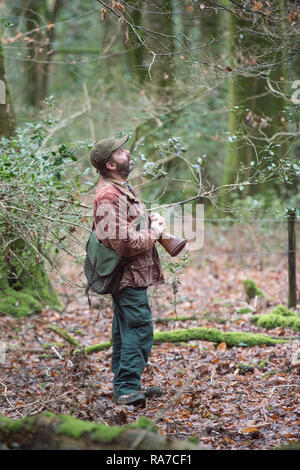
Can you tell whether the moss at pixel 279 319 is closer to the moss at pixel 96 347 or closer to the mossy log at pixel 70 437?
the moss at pixel 96 347

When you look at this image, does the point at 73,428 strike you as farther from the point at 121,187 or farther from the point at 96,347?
the point at 96,347

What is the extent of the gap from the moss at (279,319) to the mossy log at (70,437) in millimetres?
4409

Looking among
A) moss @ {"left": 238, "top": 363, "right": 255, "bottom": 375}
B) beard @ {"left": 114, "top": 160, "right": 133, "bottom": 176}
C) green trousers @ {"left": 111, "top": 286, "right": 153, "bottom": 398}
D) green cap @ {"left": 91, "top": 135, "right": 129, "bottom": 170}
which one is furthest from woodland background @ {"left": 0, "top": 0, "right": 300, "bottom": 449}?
beard @ {"left": 114, "top": 160, "right": 133, "bottom": 176}

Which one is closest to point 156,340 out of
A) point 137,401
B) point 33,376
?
point 33,376

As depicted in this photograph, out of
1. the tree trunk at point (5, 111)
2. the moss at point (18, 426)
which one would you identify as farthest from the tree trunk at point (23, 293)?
the moss at point (18, 426)

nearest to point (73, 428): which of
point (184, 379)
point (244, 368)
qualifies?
point (184, 379)

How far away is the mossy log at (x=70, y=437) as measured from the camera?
2520 mm

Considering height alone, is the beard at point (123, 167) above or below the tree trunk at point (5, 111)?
below

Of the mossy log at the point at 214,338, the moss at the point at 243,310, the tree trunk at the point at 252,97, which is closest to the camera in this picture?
the tree trunk at the point at 252,97

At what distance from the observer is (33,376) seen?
5.82 metres

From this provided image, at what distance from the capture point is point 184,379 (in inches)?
209

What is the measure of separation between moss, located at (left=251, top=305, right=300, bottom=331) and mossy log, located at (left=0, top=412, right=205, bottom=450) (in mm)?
4409

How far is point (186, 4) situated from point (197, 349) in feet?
12.9

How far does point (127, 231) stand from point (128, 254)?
0.23 metres
